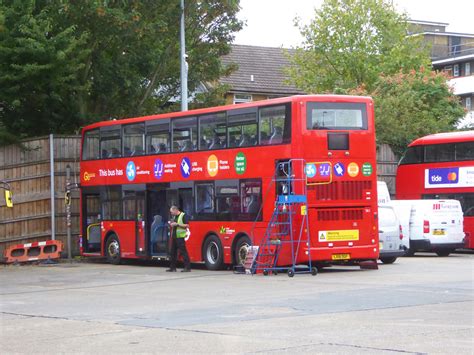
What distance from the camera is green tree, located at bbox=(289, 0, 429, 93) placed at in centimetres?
6253

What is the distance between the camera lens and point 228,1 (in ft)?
119

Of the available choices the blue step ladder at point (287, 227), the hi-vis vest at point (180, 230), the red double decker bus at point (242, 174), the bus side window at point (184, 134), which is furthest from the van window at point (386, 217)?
the hi-vis vest at point (180, 230)

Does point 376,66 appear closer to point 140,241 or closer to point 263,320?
point 140,241

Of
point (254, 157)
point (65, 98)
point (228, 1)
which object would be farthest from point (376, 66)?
point (254, 157)

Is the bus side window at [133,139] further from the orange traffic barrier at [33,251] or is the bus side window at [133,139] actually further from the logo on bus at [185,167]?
the orange traffic barrier at [33,251]

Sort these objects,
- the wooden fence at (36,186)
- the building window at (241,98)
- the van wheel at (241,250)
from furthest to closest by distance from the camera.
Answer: the building window at (241,98)
the wooden fence at (36,186)
the van wheel at (241,250)

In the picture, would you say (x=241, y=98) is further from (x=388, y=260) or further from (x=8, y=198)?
(x=388, y=260)

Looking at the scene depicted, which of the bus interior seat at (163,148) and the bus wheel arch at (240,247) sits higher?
the bus interior seat at (163,148)

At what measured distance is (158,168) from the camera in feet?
97.1

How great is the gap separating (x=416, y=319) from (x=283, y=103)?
37.5 ft

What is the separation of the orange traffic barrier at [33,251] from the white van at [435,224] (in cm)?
1112

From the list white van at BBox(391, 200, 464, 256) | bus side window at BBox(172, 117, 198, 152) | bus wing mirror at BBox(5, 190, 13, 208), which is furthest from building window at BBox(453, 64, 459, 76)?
bus wing mirror at BBox(5, 190, 13, 208)

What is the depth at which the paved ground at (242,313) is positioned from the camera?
488 inches

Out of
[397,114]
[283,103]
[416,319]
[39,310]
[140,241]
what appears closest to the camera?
[416,319]
